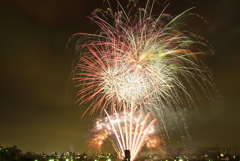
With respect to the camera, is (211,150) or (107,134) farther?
(211,150)

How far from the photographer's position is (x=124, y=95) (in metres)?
19.3

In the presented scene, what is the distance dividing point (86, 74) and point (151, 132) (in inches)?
759

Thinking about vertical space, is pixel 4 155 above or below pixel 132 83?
below

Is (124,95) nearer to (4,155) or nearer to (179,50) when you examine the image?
(179,50)

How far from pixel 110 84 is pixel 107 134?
63.2ft

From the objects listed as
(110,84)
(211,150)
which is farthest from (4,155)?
(211,150)

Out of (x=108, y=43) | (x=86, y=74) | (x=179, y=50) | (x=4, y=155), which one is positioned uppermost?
(x=108, y=43)

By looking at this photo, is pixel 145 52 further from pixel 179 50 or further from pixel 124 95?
pixel 124 95

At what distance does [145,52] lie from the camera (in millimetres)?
17609

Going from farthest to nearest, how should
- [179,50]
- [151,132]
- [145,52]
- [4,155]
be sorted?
1. [151,132]
2. [145,52]
3. [179,50]
4. [4,155]

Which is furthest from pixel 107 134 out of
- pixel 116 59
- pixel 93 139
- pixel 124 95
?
pixel 116 59

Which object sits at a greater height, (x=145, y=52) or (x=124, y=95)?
(x=145, y=52)

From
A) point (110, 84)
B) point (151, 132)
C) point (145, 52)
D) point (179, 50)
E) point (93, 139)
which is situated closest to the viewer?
point (179, 50)

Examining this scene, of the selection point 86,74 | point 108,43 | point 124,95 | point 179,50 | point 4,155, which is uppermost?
point 108,43
